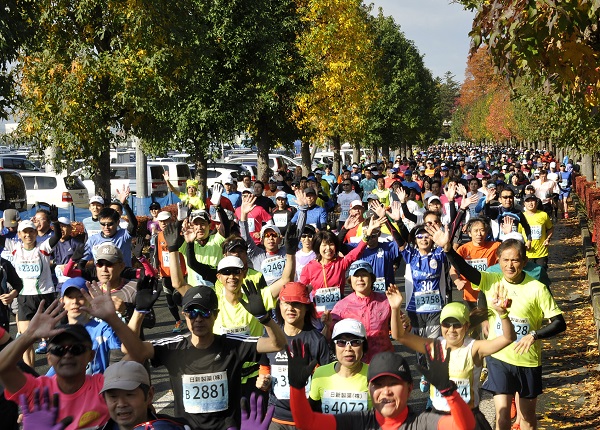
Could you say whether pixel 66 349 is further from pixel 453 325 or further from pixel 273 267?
pixel 273 267

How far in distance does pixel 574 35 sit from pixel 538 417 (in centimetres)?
342

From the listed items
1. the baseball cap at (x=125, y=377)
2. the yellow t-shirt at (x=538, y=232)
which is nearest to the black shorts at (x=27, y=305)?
the baseball cap at (x=125, y=377)

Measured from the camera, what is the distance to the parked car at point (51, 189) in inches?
1170

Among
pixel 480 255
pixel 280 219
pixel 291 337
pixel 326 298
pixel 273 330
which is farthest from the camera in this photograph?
pixel 280 219

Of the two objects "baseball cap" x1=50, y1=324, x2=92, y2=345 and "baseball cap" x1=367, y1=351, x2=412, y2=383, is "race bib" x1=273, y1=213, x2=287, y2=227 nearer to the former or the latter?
"baseball cap" x1=50, y1=324, x2=92, y2=345

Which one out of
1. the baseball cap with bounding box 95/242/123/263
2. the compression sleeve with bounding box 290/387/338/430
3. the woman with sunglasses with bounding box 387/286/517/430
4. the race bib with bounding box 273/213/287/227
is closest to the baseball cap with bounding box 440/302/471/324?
the woman with sunglasses with bounding box 387/286/517/430

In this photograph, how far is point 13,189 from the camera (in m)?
24.2

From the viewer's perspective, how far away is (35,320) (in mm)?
4828

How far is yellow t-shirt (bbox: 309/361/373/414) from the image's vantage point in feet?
17.6

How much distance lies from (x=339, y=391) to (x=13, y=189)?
66.8ft

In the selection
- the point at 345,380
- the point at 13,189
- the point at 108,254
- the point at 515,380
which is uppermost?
the point at 108,254

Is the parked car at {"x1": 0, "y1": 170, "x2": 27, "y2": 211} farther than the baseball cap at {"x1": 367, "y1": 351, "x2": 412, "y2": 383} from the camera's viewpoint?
Yes

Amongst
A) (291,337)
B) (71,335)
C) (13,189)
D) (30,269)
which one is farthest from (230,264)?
(13,189)

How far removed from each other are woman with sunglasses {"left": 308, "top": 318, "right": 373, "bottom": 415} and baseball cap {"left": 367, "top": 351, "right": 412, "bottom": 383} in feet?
3.10
